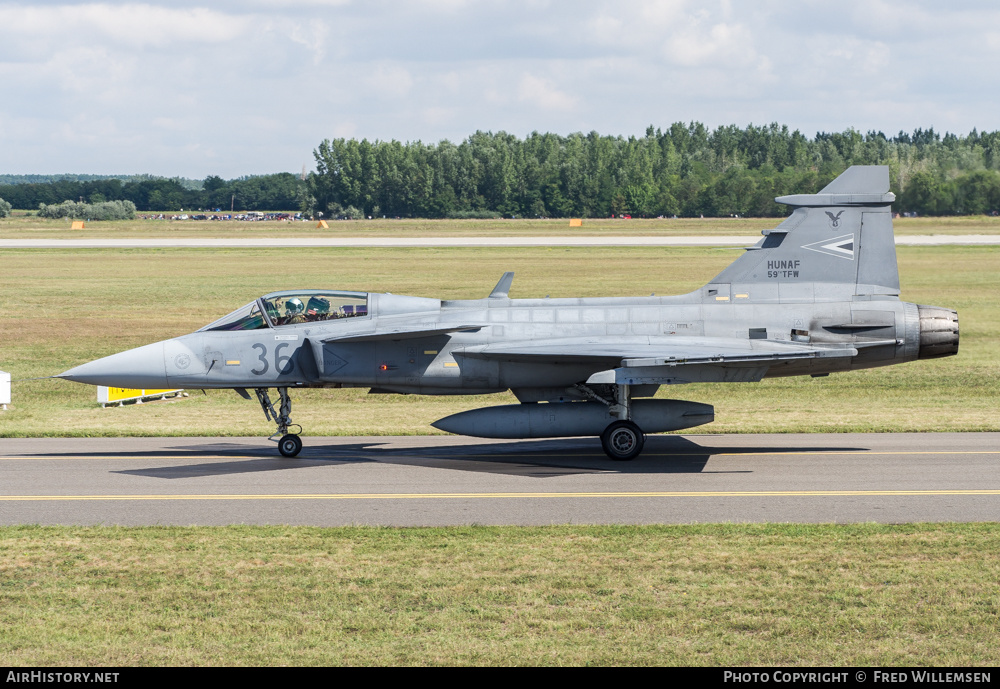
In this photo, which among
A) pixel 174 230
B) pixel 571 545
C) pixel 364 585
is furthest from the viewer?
pixel 174 230

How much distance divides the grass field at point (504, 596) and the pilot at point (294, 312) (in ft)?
18.8

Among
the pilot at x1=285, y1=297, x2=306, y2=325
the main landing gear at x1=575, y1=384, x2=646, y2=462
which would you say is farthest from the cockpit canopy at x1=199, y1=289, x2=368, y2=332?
the main landing gear at x1=575, y1=384, x2=646, y2=462

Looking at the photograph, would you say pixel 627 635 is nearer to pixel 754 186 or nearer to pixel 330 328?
pixel 330 328

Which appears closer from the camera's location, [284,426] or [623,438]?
[623,438]

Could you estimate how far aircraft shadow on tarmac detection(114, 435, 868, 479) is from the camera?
1667 cm

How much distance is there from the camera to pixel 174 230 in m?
115

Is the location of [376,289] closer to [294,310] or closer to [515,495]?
[294,310]

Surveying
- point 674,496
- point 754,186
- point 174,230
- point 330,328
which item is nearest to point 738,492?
point 674,496

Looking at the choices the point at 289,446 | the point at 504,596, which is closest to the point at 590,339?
the point at 289,446

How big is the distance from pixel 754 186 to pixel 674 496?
8637 centimetres

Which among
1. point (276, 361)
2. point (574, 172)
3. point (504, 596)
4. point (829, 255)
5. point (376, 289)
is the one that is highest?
point (574, 172)

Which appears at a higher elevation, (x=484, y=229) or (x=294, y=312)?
(x=484, y=229)

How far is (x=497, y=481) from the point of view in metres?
15.7

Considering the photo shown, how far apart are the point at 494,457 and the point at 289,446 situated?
3.44 meters
